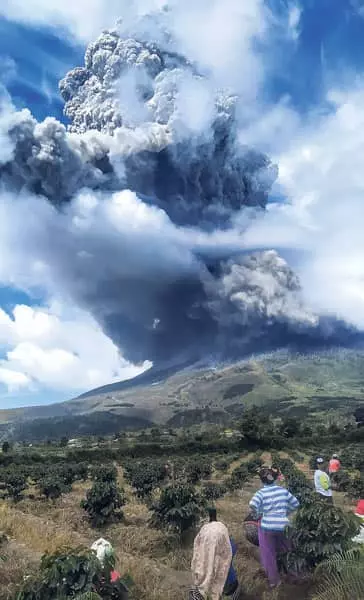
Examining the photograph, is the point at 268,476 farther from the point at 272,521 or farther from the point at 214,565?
the point at 214,565

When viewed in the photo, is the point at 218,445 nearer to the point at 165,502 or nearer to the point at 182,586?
the point at 165,502

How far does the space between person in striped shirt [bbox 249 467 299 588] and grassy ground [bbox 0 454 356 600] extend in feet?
1.21

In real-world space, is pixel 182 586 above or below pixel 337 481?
above

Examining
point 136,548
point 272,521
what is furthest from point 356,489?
point 272,521

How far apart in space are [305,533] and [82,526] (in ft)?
30.0

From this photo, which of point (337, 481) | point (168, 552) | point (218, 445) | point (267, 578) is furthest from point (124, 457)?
point (267, 578)

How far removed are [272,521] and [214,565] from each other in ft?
4.35

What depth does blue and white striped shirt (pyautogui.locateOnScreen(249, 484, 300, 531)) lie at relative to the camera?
27.3 ft

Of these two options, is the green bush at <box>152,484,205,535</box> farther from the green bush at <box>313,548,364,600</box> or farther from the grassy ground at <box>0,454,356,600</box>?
the green bush at <box>313,548,364,600</box>

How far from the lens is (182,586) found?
832 cm

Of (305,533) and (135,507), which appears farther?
(135,507)

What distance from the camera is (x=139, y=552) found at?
1148cm

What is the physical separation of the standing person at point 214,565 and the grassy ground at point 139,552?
1.53ft

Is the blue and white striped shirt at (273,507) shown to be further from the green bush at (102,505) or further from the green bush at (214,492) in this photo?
the green bush at (214,492)
